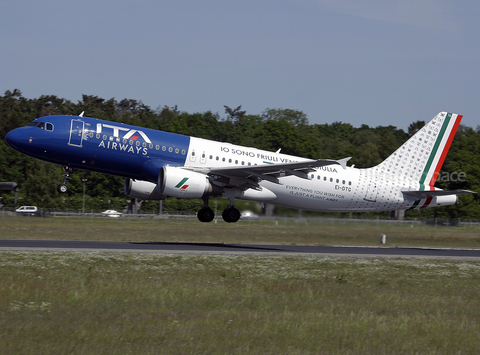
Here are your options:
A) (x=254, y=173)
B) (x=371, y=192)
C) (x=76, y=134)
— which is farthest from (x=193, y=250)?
(x=371, y=192)

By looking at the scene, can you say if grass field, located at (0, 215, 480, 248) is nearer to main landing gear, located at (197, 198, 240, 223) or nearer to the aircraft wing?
main landing gear, located at (197, 198, 240, 223)

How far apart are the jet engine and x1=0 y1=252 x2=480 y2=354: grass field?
511 cm

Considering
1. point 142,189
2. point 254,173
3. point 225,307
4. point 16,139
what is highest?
point 16,139

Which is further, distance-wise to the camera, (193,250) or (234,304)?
(193,250)

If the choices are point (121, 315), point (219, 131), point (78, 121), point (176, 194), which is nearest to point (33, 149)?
point (78, 121)

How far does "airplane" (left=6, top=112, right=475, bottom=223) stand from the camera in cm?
2927

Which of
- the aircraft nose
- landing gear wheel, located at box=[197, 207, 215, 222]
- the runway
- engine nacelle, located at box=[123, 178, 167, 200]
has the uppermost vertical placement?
the aircraft nose

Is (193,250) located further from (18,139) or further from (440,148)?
(440,148)

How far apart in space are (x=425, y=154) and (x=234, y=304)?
24848 millimetres

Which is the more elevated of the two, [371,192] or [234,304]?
[371,192]

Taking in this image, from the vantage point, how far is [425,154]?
37594 mm

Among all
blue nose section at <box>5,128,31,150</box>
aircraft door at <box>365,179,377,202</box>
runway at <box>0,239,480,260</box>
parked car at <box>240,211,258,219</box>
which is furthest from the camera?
aircraft door at <box>365,179,377,202</box>

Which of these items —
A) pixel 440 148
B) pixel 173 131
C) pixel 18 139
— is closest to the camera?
pixel 18 139

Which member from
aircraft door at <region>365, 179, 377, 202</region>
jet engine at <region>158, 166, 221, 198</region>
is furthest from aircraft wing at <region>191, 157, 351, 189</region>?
aircraft door at <region>365, 179, 377, 202</region>
